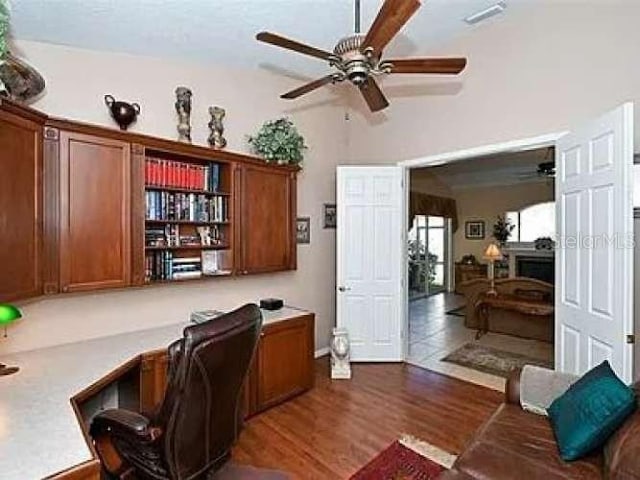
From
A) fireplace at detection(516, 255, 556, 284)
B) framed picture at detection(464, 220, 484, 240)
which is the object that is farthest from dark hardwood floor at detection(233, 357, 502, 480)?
framed picture at detection(464, 220, 484, 240)

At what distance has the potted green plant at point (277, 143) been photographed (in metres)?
3.87

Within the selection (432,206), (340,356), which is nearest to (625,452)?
(340,356)

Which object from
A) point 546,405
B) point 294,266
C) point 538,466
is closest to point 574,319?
point 546,405

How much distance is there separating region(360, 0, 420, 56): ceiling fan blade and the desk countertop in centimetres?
214

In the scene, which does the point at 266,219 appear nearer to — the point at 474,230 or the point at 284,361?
the point at 284,361

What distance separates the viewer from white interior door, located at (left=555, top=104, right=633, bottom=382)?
232cm

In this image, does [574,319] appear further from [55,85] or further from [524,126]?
[55,85]

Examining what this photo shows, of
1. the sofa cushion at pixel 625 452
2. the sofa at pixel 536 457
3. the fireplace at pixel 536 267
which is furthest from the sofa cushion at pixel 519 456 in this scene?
the fireplace at pixel 536 267

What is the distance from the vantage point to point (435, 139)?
435cm

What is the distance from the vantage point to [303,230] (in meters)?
4.64

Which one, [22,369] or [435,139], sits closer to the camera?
[22,369]

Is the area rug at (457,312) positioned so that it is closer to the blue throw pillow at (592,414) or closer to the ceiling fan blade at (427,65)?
the blue throw pillow at (592,414)

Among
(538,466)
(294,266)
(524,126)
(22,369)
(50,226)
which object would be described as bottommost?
(538,466)

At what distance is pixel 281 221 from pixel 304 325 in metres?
1.04
